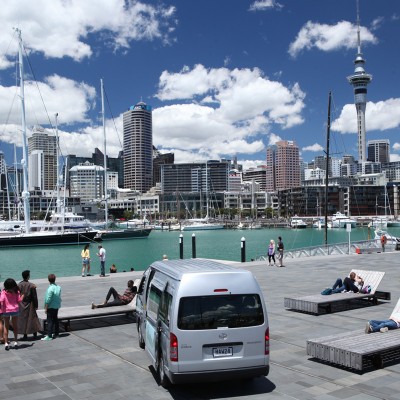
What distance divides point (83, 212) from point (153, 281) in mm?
184898

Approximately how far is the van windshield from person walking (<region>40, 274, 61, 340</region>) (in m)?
5.19

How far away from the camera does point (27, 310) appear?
12.2 metres

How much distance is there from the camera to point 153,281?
9.78m

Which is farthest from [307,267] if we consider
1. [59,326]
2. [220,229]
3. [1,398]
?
[220,229]

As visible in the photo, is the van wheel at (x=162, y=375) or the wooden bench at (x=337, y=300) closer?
the van wheel at (x=162, y=375)

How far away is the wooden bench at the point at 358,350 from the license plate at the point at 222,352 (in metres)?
2.51

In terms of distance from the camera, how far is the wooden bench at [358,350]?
356 inches

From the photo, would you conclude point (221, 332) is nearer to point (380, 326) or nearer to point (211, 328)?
point (211, 328)

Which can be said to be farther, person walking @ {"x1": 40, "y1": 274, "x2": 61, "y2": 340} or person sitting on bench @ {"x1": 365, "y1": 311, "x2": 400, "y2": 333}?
person walking @ {"x1": 40, "y1": 274, "x2": 61, "y2": 340}

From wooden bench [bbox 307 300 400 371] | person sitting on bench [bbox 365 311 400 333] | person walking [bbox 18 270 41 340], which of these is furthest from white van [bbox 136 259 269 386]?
person walking [bbox 18 270 41 340]

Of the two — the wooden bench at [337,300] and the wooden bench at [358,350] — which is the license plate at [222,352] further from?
the wooden bench at [337,300]

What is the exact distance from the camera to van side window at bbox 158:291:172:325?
8227mm

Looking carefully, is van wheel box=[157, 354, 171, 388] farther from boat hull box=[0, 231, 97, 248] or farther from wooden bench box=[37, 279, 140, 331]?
boat hull box=[0, 231, 97, 248]

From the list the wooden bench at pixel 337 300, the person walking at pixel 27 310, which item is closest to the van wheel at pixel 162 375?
the person walking at pixel 27 310
